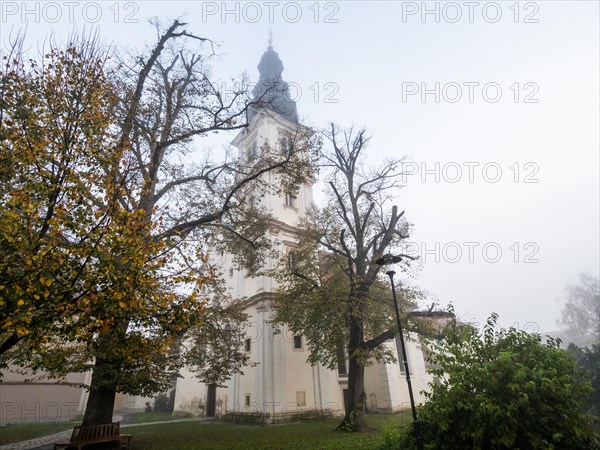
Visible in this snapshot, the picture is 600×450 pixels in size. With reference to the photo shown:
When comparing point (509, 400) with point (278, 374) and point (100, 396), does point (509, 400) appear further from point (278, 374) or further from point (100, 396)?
point (278, 374)

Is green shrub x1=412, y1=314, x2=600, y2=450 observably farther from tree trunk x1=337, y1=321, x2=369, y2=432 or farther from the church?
the church

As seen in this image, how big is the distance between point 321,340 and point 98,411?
31.7ft

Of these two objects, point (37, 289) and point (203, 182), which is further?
point (203, 182)

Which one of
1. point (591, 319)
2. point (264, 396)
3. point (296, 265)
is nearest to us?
point (296, 265)

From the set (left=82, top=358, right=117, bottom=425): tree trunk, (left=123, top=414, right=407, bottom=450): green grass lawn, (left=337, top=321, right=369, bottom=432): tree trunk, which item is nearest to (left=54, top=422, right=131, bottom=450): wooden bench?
(left=82, top=358, right=117, bottom=425): tree trunk

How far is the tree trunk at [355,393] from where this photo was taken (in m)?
14.6

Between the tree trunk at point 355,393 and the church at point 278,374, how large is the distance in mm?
3604

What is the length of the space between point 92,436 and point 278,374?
1141 centimetres

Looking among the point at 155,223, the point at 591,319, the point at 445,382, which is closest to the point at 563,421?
the point at 445,382

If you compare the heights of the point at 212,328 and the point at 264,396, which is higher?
the point at 212,328

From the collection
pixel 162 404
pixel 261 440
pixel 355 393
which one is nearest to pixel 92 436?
pixel 261 440

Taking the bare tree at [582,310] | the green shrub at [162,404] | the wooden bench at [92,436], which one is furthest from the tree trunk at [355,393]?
the bare tree at [582,310]

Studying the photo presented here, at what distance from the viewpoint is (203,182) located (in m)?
16.5

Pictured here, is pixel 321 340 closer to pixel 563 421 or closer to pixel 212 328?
pixel 212 328
